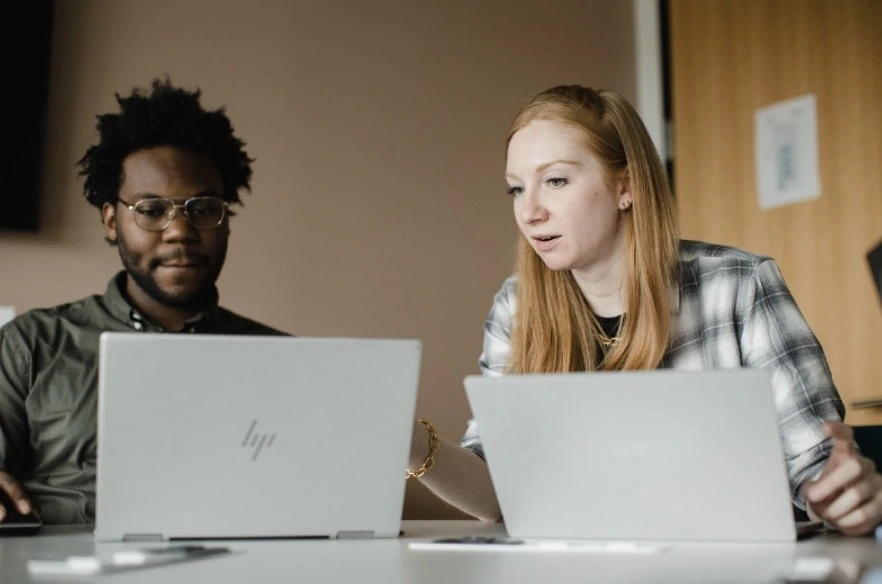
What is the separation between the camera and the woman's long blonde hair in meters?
1.75

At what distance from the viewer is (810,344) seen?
160 cm

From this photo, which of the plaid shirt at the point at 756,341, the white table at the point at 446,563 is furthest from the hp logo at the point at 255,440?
the plaid shirt at the point at 756,341

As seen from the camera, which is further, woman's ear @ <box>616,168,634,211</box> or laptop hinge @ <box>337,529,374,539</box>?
woman's ear @ <box>616,168,634,211</box>

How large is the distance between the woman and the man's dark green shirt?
76 cm

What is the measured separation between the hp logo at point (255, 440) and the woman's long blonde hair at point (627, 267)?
0.69 m

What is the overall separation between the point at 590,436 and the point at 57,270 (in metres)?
1.67

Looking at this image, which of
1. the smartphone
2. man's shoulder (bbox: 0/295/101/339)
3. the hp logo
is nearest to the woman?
the hp logo

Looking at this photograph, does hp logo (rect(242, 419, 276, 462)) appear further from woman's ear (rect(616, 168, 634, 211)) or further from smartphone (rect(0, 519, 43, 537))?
woman's ear (rect(616, 168, 634, 211))

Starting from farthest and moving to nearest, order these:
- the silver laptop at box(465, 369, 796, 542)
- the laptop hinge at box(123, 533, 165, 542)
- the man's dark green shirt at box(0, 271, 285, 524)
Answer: the man's dark green shirt at box(0, 271, 285, 524), the laptop hinge at box(123, 533, 165, 542), the silver laptop at box(465, 369, 796, 542)

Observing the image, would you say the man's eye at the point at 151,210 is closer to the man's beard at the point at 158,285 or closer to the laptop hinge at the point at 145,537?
the man's beard at the point at 158,285

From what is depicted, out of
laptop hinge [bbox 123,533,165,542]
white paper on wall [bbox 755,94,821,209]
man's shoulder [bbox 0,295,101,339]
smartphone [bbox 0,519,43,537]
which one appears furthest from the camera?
white paper on wall [bbox 755,94,821,209]

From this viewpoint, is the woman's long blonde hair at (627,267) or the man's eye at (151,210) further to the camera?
the man's eye at (151,210)

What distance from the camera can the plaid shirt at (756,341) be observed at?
59.5 inches

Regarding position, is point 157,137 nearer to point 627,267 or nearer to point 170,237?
point 170,237
